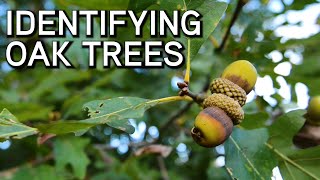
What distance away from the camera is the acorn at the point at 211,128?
0.94 meters

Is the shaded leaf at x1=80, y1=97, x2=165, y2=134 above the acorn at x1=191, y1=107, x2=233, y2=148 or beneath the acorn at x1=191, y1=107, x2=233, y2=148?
above

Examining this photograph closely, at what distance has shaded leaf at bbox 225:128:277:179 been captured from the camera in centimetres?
110

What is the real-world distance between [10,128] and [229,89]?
41cm

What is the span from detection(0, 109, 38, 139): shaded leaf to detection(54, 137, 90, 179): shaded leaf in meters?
0.86

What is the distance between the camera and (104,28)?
5.13 ft

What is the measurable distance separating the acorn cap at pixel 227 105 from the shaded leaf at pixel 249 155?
0.44 feet

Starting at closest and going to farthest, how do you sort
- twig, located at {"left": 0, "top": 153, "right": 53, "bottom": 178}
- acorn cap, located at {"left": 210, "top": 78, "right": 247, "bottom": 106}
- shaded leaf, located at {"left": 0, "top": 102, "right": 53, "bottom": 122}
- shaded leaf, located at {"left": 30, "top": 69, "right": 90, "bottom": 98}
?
acorn cap, located at {"left": 210, "top": 78, "right": 247, "bottom": 106}, shaded leaf, located at {"left": 0, "top": 102, "right": 53, "bottom": 122}, twig, located at {"left": 0, "top": 153, "right": 53, "bottom": 178}, shaded leaf, located at {"left": 30, "top": 69, "right": 90, "bottom": 98}

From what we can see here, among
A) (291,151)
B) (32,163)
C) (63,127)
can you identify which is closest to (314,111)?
(291,151)

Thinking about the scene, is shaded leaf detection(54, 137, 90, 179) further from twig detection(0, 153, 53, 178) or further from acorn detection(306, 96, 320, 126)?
acorn detection(306, 96, 320, 126)

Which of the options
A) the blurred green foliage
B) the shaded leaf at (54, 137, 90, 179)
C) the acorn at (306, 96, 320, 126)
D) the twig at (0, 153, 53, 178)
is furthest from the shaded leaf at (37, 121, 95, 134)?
the twig at (0, 153, 53, 178)

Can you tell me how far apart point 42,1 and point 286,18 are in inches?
61.1

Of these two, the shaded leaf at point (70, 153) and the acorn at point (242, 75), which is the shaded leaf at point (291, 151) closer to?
the acorn at point (242, 75)

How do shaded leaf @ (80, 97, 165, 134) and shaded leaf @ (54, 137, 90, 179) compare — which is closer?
shaded leaf @ (80, 97, 165, 134)

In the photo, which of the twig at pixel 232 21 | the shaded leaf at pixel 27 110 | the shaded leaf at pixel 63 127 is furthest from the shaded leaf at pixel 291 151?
the shaded leaf at pixel 27 110
